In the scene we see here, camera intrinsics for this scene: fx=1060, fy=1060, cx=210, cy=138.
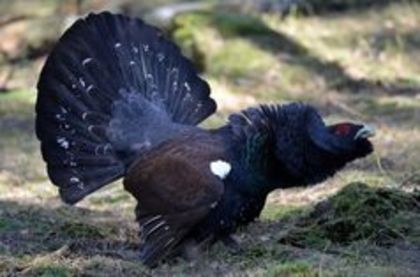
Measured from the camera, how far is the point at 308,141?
649 cm

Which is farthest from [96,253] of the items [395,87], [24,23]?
[24,23]

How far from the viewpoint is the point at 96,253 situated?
7.12 meters

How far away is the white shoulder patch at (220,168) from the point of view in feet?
21.2

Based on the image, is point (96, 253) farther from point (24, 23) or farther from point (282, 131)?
point (24, 23)

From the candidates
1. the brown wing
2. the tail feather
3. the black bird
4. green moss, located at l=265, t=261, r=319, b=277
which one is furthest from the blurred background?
the tail feather

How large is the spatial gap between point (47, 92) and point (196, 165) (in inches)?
64.0

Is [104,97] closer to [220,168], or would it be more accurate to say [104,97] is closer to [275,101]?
[220,168]

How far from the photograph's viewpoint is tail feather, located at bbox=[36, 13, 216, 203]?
7602mm

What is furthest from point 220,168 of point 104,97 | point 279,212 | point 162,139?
point 279,212

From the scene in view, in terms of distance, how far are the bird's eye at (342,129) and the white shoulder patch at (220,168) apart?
0.69 meters

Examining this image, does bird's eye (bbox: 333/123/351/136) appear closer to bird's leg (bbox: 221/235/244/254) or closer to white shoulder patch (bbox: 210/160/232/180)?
white shoulder patch (bbox: 210/160/232/180)

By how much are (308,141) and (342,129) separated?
230 mm

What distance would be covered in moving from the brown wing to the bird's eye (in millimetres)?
728

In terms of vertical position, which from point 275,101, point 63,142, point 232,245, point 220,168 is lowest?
point 275,101
